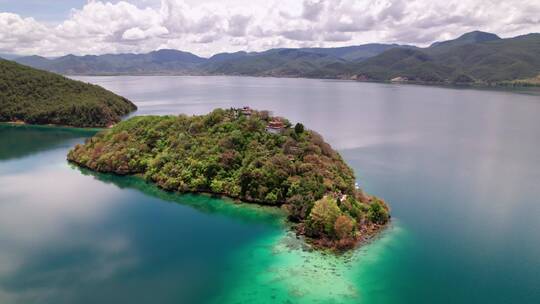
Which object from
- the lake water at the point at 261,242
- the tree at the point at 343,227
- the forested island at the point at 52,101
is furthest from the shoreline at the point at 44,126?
the tree at the point at 343,227

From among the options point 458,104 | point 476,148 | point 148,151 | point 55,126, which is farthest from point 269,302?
point 458,104

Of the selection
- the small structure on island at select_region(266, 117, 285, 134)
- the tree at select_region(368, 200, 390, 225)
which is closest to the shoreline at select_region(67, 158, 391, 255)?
the tree at select_region(368, 200, 390, 225)

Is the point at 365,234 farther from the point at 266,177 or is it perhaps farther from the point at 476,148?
the point at 476,148

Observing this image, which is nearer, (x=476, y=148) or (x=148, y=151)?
(x=148, y=151)

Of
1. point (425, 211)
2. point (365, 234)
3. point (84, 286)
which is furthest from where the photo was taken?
point (425, 211)

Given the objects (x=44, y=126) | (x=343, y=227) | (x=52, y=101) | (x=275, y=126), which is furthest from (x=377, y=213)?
(x=52, y=101)

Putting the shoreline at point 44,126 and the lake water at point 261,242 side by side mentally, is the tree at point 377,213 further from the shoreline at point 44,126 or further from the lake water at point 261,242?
the shoreline at point 44,126

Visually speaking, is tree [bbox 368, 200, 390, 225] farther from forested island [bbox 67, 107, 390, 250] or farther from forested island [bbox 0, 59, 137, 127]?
forested island [bbox 0, 59, 137, 127]

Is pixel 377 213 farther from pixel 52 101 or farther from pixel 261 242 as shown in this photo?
pixel 52 101
